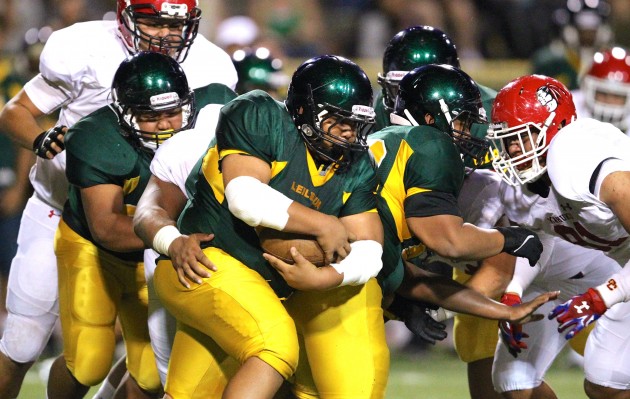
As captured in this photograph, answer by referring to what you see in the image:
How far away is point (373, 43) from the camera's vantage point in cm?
875

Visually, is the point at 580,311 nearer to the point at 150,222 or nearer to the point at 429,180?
the point at 429,180

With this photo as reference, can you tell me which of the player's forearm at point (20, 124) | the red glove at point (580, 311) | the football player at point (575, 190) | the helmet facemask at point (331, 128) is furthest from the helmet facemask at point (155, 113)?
the red glove at point (580, 311)

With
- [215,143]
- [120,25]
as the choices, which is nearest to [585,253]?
[215,143]

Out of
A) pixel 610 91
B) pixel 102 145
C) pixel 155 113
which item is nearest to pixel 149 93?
pixel 155 113

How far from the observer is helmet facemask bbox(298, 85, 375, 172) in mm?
3467

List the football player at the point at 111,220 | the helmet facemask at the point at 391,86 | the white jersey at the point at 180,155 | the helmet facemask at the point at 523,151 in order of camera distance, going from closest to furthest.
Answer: the white jersey at the point at 180,155 < the helmet facemask at the point at 523,151 < the football player at the point at 111,220 < the helmet facemask at the point at 391,86

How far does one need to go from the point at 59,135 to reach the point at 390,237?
134cm

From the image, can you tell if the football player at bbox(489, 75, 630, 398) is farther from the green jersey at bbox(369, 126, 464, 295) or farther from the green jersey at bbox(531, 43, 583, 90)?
the green jersey at bbox(531, 43, 583, 90)

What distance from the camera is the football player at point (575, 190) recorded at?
3.65 meters

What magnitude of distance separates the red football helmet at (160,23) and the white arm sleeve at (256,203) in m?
1.30

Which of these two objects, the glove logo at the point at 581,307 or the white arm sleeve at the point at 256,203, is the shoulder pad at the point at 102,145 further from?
the glove logo at the point at 581,307

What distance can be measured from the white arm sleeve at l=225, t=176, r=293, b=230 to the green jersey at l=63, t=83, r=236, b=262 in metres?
0.85

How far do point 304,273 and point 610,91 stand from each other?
292 centimetres

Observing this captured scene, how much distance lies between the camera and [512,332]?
4.05m
